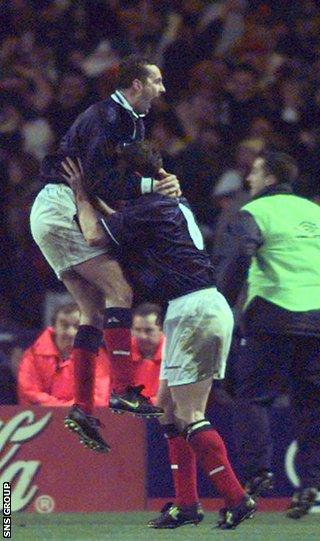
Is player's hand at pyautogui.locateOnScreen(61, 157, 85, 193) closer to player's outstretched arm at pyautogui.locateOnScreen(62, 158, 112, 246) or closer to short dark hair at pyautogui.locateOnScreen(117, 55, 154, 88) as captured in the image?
player's outstretched arm at pyautogui.locateOnScreen(62, 158, 112, 246)

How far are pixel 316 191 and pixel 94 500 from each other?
118 inches

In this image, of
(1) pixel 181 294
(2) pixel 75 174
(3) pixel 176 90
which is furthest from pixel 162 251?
(3) pixel 176 90

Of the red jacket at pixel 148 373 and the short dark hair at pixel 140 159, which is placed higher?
the short dark hair at pixel 140 159

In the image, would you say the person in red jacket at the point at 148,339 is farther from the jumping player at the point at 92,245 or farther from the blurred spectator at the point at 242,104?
the blurred spectator at the point at 242,104

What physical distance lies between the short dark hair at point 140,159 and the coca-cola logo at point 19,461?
75.0 inches

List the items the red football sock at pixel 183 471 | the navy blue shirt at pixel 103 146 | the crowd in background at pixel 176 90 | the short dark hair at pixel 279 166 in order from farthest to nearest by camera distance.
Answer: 1. the crowd in background at pixel 176 90
2. the short dark hair at pixel 279 166
3. the red football sock at pixel 183 471
4. the navy blue shirt at pixel 103 146

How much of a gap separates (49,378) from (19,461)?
0.60 metres

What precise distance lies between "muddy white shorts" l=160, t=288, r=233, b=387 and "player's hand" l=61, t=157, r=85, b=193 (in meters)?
0.72

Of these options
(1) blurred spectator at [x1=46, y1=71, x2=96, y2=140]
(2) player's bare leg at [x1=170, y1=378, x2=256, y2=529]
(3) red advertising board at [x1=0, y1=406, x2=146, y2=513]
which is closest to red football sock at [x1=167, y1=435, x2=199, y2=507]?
(2) player's bare leg at [x1=170, y1=378, x2=256, y2=529]

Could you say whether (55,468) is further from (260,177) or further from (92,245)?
(260,177)

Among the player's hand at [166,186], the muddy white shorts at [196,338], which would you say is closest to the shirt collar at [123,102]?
the player's hand at [166,186]

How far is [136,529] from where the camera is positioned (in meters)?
8.55

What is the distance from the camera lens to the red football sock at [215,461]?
8.36m

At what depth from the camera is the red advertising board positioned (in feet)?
32.0
